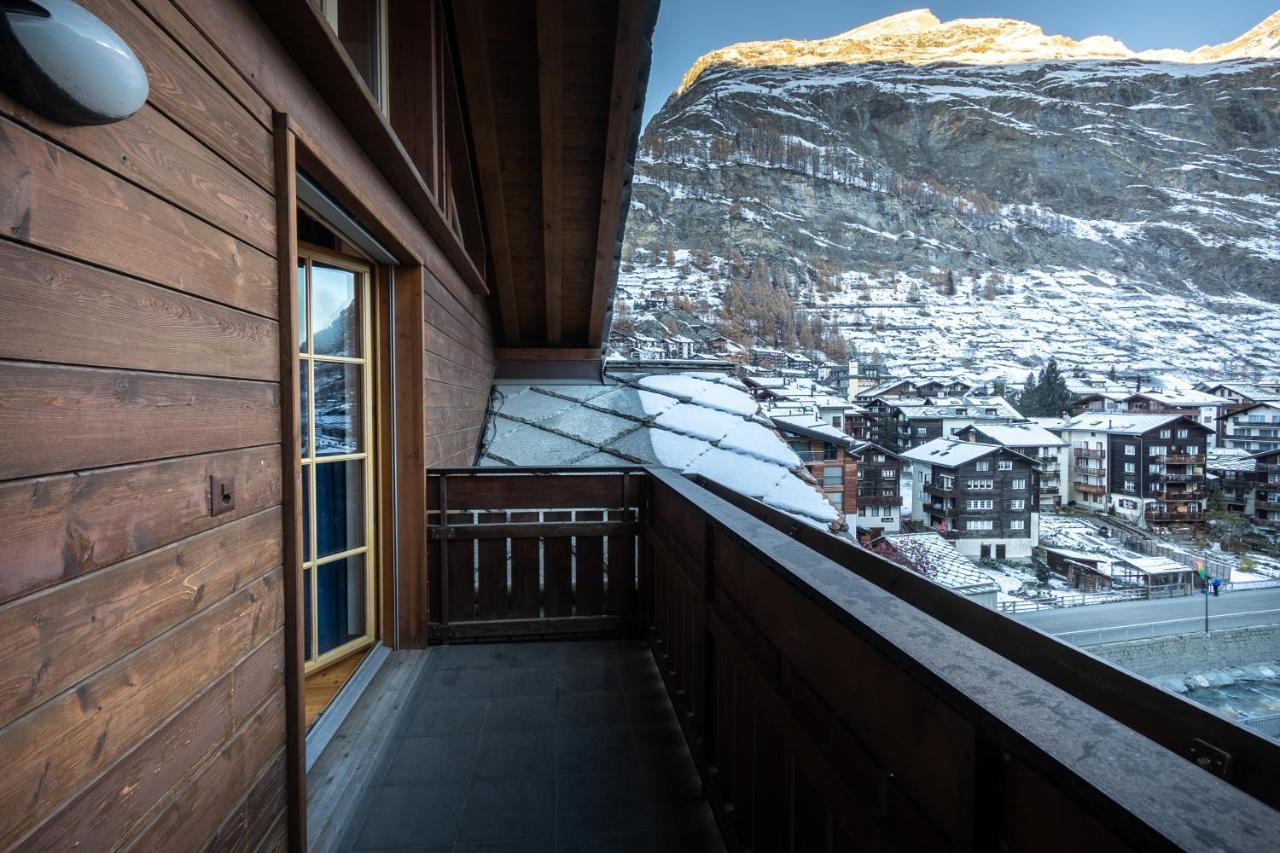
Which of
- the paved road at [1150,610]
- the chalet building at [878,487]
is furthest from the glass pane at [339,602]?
the chalet building at [878,487]

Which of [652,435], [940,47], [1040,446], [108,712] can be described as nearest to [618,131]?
[652,435]

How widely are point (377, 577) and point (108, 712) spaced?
1.85m

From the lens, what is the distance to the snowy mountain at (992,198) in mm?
42375

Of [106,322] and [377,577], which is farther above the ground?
[106,322]

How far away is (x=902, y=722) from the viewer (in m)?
0.72

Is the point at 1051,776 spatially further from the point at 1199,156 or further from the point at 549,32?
the point at 1199,156

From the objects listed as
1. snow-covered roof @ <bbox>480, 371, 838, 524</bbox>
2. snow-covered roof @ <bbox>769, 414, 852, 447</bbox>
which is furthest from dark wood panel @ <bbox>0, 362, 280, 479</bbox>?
snow-covered roof @ <bbox>769, 414, 852, 447</bbox>

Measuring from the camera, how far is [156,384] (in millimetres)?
966

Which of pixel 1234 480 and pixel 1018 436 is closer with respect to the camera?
pixel 1234 480

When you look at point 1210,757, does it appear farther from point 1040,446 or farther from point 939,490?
point 1040,446

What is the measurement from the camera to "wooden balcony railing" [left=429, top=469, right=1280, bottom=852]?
1.42 ft

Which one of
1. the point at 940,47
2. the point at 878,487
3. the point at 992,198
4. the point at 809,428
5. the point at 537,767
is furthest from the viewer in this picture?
the point at 940,47

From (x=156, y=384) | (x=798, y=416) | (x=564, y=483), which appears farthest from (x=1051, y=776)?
(x=798, y=416)

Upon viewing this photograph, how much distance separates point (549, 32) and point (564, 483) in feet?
6.89
